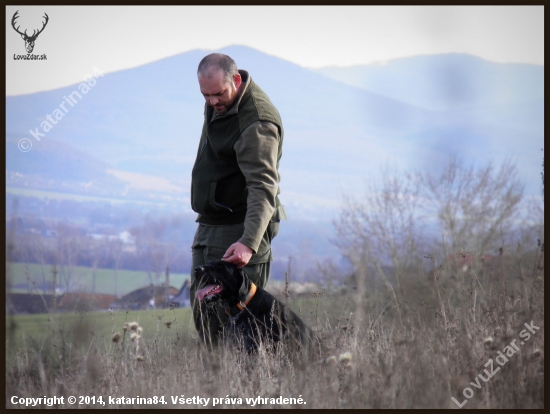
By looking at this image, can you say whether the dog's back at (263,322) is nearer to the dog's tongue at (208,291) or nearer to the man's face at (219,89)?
the dog's tongue at (208,291)

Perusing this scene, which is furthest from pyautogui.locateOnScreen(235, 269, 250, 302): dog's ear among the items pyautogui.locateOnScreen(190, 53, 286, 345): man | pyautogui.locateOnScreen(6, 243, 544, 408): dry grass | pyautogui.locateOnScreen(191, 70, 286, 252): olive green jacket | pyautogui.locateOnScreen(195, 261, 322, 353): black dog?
pyautogui.locateOnScreen(6, 243, 544, 408): dry grass

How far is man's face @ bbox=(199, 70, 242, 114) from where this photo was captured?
4.52 meters

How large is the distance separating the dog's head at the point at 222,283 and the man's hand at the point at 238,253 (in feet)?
0.33

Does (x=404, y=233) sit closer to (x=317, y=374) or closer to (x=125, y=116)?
(x=317, y=374)

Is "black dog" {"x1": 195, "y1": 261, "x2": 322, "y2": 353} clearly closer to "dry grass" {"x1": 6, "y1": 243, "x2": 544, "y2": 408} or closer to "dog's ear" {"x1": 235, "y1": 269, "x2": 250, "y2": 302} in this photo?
"dog's ear" {"x1": 235, "y1": 269, "x2": 250, "y2": 302}

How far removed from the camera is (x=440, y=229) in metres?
26.0

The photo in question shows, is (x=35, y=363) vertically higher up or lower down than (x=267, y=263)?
lower down

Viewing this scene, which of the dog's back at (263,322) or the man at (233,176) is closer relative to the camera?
the man at (233,176)

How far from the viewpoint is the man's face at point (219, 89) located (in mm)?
4516

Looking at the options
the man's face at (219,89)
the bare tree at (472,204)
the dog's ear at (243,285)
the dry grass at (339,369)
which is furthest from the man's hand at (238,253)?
the bare tree at (472,204)

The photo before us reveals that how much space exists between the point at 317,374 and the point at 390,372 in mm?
530

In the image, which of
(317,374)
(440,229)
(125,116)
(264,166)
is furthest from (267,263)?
(125,116)

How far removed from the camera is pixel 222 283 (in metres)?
4.67

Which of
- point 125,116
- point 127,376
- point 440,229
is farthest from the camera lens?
point 125,116
